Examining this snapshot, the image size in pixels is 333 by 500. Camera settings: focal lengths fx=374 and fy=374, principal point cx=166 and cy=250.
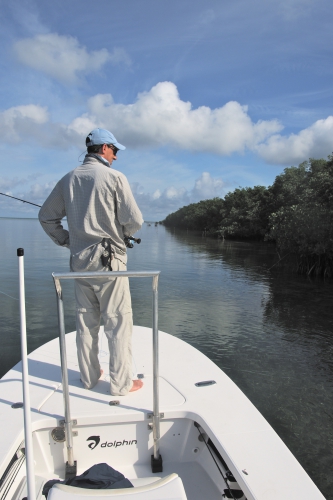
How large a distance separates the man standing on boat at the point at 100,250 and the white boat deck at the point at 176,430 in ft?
0.92

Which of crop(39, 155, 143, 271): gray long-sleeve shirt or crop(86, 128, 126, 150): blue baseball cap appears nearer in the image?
crop(39, 155, 143, 271): gray long-sleeve shirt

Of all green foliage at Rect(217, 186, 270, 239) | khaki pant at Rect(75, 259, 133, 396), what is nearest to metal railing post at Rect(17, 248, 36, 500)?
khaki pant at Rect(75, 259, 133, 396)

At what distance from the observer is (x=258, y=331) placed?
9219 millimetres

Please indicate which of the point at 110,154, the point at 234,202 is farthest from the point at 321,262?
the point at 234,202

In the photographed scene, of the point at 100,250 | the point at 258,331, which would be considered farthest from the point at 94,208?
the point at 258,331

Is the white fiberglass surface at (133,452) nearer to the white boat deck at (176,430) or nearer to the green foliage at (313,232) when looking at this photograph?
the white boat deck at (176,430)

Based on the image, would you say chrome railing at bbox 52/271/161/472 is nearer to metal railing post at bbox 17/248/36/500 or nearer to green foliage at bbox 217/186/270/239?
metal railing post at bbox 17/248/36/500

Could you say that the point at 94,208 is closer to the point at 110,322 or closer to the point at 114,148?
the point at 114,148

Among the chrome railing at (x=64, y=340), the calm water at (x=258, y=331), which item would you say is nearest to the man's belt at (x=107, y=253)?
the chrome railing at (x=64, y=340)

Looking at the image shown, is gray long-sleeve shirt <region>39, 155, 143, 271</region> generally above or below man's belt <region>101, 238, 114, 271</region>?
above

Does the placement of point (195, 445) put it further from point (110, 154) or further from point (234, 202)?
point (234, 202)

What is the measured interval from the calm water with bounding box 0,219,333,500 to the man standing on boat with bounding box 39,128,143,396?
2.79m

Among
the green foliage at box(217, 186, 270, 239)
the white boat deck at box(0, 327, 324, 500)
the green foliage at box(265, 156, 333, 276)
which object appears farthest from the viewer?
the green foliage at box(217, 186, 270, 239)

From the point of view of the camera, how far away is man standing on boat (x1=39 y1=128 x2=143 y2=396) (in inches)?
112
